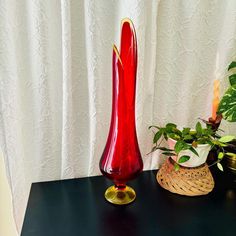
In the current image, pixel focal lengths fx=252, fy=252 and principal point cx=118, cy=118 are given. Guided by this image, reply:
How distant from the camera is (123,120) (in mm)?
751

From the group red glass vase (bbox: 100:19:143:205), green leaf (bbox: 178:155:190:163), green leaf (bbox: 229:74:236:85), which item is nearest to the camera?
red glass vase (bbox: 100:19:143:205)

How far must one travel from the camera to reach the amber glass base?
0.83 m

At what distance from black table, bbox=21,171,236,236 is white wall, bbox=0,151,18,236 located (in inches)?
8.6

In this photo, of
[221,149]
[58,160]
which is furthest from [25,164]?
[221,149]

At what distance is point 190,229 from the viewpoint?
738 mm

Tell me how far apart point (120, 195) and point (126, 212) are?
6cm

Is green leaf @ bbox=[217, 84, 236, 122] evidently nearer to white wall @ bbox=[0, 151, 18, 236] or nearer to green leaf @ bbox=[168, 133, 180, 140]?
green leaf @ bbox=[168, 133, 180, 140]

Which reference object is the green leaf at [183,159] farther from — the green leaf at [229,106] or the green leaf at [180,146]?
the green leaf at [229,106]

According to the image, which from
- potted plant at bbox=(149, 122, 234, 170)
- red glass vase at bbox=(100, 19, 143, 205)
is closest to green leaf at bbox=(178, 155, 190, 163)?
potted plant at bbox=(149, 122, 234, 170)

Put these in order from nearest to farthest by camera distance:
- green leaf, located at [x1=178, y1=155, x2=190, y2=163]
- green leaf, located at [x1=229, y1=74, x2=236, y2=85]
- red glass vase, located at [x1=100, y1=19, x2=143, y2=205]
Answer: red glass vase, located at [x1=100, y1=19, x2=143, y2=205]
green leaf, located at [x1=178, y1=155, x2=190, y2=163]
green leaf, located at [x1=229, y1=74, x2=236, y2=85]

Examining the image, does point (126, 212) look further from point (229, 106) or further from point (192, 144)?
point (229, 106)

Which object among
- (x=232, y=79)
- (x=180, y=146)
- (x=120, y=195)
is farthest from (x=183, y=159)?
(x=232, y=79)

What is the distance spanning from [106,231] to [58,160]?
0.37 m

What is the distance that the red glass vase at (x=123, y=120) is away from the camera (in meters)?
0.71
